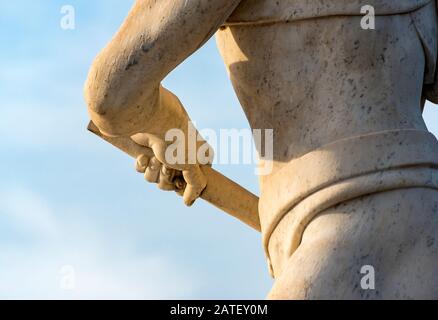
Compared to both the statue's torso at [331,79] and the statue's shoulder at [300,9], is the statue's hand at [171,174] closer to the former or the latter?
the statue's torso at [331,79]

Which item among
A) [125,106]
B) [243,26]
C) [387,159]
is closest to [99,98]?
[125,106]

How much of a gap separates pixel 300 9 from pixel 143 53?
2.18ft

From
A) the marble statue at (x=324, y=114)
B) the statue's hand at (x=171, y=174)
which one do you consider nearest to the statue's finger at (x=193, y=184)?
→ the statue's hand at (x=171, y=174)

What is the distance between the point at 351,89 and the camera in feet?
24.1

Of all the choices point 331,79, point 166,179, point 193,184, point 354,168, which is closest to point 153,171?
point 166,179

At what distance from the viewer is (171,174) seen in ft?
28.3

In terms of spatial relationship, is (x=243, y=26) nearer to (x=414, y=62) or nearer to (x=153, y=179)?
(x=414, y=62)

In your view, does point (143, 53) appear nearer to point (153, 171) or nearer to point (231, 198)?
point (153, 171)

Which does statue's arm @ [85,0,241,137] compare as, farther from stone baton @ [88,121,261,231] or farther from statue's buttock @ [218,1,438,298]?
stone baton @ [88,121,261,231]

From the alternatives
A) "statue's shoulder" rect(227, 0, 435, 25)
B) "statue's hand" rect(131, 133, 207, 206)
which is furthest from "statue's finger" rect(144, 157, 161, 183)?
"statue's shoulder" rect(227, 0, 435, 25)

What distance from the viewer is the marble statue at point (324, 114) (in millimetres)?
7074

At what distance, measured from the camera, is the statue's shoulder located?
7.39m
